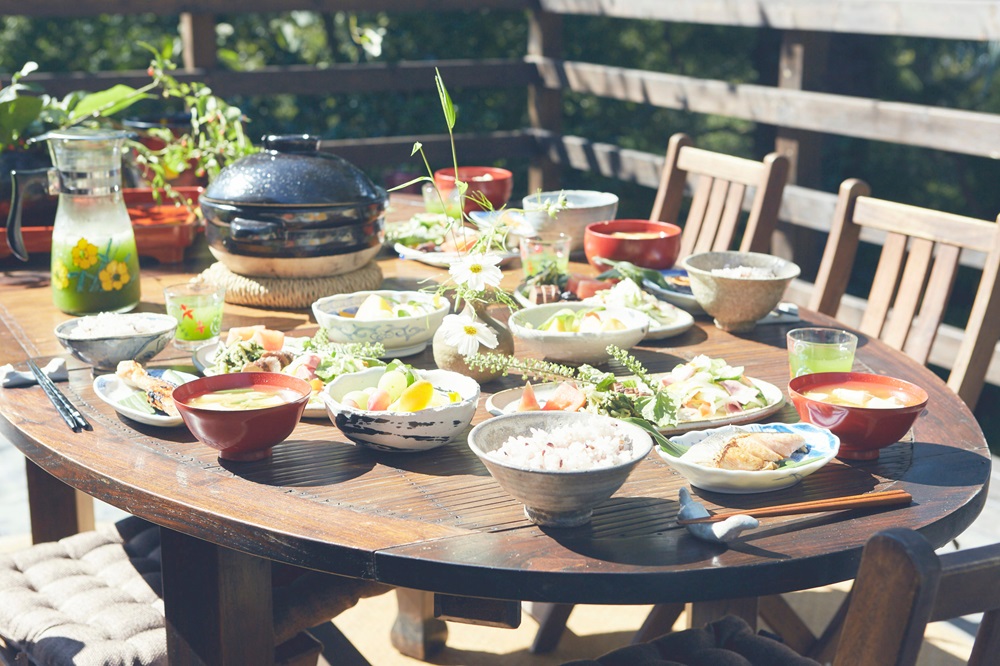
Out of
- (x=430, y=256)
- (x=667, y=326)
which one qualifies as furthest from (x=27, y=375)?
(x=667, y=326)

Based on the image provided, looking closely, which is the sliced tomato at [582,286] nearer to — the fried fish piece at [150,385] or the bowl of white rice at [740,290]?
the bowl of white rice at [740,290]

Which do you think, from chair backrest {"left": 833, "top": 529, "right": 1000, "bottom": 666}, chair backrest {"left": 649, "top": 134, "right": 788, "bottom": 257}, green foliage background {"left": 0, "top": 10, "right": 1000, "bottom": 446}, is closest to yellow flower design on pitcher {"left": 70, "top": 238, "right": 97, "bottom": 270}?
chair backrest {"left": 649, "top": 134, "right": 788, "bottom": 257}

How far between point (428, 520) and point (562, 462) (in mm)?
182

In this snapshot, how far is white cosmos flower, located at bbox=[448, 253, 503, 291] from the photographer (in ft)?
5.10

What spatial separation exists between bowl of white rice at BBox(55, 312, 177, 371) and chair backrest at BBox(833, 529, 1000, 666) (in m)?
1.26

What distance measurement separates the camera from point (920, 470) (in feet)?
4.79

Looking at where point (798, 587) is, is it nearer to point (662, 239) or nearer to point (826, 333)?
point (826, 333)

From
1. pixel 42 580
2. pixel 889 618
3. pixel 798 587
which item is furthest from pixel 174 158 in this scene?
pixel 889 618

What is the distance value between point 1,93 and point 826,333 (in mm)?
1975

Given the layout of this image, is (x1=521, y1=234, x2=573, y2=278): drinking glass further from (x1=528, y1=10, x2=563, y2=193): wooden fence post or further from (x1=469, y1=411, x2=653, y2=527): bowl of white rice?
(x1=528, y1=10, x2=563, y2=193): wooden fence post

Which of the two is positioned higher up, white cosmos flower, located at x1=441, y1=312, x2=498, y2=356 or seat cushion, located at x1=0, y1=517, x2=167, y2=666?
white cosmos flower, located at x1=441, y1=312, x2=498, y2=356

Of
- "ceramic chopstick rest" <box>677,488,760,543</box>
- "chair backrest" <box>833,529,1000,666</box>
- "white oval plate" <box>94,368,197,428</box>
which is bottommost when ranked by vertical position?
"white oval plate" <box>94,368,197,428</box>

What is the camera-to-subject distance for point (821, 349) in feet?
5.67

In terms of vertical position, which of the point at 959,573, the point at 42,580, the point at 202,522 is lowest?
the point at 42,580
